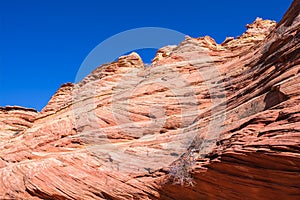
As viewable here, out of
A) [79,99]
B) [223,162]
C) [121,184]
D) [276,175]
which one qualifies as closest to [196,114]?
[121,184]

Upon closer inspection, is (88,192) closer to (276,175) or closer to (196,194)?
(196,194)

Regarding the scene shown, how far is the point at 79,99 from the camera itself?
20734 mm

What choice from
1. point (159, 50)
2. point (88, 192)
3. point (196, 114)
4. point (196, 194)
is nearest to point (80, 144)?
point (88, 192)

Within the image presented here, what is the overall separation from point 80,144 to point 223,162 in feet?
29.4

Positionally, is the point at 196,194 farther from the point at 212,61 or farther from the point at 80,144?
the point at 212,61

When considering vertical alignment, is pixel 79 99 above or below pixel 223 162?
above

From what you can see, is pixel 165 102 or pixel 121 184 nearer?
pixel 121 184

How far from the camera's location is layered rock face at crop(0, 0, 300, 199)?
7.89m

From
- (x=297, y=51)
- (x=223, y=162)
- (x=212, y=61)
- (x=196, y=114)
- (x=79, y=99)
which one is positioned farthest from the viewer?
(x=79, y=99)

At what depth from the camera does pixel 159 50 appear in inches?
1063

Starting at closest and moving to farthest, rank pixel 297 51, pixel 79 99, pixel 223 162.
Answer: pixel 223 162 → pixel 297 51 → pixel 79 99

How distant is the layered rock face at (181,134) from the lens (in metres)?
7.89

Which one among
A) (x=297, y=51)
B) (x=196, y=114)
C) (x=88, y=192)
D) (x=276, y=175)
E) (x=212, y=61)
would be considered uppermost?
(x=212, y=61)

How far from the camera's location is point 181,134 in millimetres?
12320
